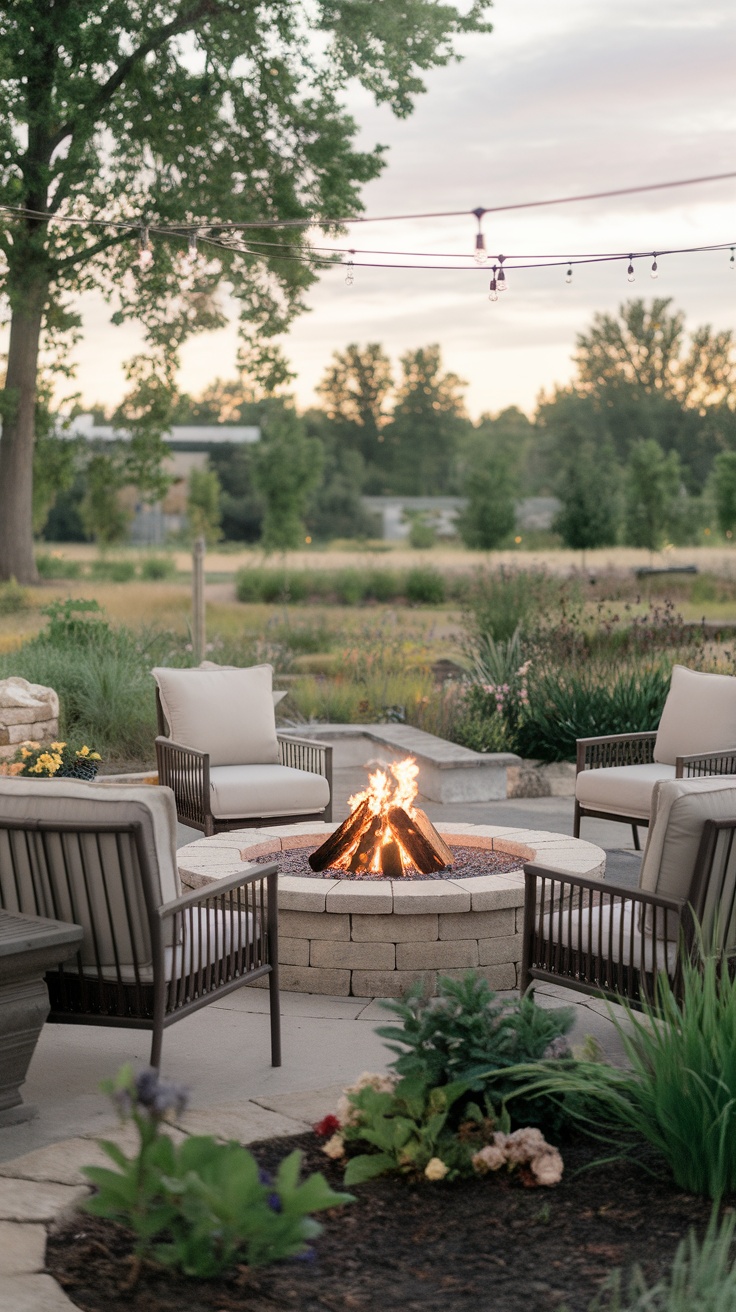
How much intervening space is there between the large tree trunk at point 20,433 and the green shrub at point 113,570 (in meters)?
1.72

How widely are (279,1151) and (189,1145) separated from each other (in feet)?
2.87

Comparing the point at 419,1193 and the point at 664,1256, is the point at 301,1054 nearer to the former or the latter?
the point at 419,1193

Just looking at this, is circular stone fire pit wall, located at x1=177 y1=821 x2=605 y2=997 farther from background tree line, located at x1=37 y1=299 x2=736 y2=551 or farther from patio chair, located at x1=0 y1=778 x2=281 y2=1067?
background tree line, located at x1=37 y1=299 x2=736 y2=551

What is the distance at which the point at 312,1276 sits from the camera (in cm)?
248

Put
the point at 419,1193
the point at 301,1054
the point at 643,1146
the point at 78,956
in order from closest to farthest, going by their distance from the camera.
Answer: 1. the point at 419,1193
2. the point at 643,1146
3. the point at 78,956
4. the point at 301,1054

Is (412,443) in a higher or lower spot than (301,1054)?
higher

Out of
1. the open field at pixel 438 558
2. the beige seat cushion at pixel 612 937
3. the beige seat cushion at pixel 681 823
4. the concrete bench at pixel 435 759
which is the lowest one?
the concrete bench at pixel 435 759

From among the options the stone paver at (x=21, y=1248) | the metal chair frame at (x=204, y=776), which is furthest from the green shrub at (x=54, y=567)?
the stone paver at (x=21, y=1248)

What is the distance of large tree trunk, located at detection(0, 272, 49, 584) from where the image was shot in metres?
14.0

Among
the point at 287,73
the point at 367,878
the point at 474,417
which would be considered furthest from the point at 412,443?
the point at 367,878

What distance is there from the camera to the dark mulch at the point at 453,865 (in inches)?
194

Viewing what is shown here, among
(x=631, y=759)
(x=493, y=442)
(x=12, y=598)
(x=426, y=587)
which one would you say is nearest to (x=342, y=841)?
(x=631, y=759)

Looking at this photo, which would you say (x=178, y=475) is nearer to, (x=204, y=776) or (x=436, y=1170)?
(x=204, y=776)

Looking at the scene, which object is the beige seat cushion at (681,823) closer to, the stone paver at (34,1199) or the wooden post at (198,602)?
the stone paver at (34,1199)
